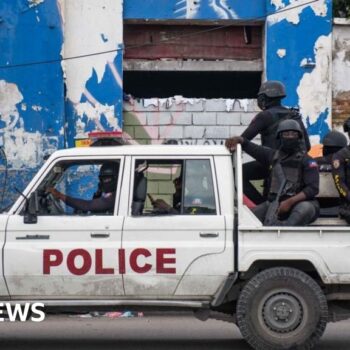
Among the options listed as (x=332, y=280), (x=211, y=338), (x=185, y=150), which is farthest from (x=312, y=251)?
(x=211, y=338)

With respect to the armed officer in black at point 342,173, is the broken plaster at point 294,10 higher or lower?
higher

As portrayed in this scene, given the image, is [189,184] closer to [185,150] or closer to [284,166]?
[185,150]

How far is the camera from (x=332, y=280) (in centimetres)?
721

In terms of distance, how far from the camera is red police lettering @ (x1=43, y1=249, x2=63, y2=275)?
7160 mm

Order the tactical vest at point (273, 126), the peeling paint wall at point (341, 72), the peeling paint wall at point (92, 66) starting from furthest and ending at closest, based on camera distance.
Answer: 1. the peeling paint wall at point (341, 72)
2. the peeling paint wall at point (92, 66)
3. the tactical vest at point (273, 126)

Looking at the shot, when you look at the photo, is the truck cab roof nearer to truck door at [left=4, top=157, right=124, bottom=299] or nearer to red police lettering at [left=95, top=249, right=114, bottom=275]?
truck door at [left=4, top=157, right=124, bottom=299]

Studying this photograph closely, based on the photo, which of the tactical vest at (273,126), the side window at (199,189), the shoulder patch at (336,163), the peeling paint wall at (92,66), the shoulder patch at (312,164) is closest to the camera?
the side window at (199,189)

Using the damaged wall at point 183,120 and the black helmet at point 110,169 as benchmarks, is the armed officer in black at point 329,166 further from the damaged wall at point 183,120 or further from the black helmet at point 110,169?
the damaged wall at point 183,120

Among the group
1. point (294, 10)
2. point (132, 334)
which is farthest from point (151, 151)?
point (294, 10)

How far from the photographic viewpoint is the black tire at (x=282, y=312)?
715 cm

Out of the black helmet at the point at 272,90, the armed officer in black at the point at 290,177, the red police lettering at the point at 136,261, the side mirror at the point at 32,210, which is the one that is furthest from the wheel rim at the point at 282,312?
the black helmet at the point at 272,90

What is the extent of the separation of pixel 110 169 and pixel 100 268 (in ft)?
2.94

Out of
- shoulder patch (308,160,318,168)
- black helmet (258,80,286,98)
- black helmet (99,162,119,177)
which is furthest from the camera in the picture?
black helmet (258,80,286,98)

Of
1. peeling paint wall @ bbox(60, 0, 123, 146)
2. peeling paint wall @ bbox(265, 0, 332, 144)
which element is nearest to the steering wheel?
peeling paint wall @ bbox(60, 0, 123, 146)
